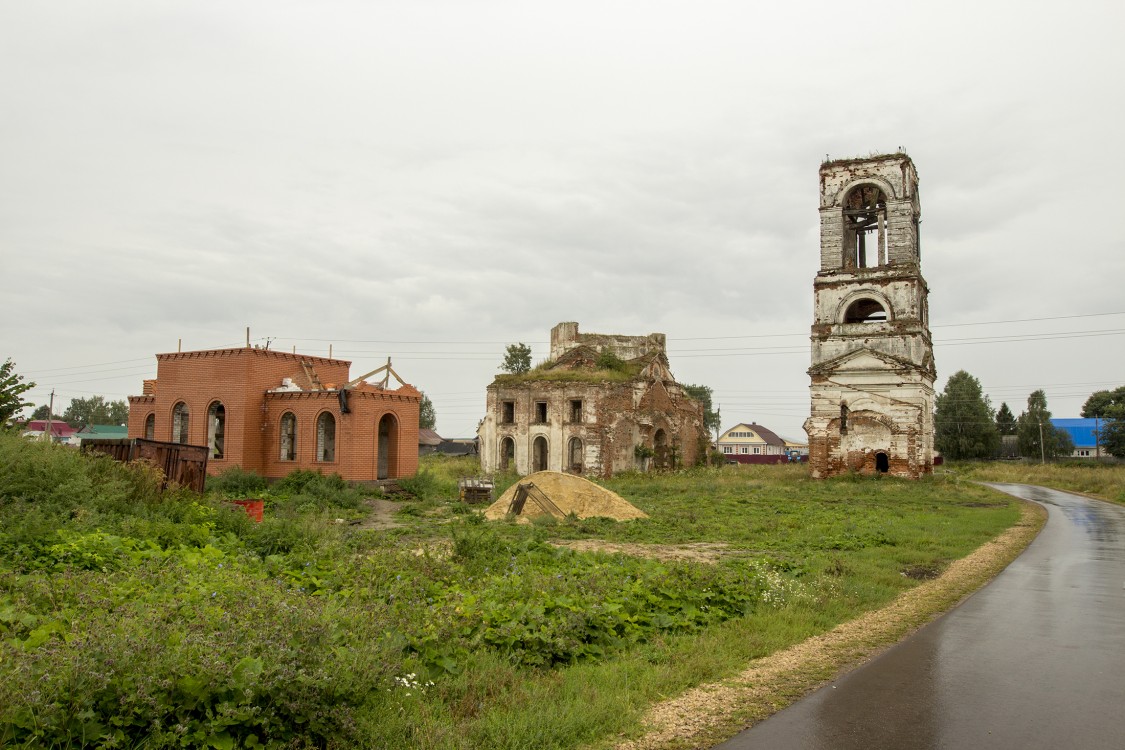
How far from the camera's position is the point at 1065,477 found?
144 ft

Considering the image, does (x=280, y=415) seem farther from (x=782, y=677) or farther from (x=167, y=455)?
(x=782, y=677)

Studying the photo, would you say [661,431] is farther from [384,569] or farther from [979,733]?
[979,733]

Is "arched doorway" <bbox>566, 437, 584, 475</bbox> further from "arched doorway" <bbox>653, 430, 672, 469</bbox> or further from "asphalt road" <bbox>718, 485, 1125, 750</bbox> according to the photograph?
"asphalt road" <bbox>718, 485, 1125, 750</bbox>

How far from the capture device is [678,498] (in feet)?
91.6

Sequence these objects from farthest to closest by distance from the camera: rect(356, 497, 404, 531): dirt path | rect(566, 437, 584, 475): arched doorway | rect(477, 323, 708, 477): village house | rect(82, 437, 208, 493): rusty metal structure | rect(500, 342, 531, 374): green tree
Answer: rect(500, 342, 531, 374): green tree → rect(566, 437, 584, 475): arched doorway → rect(477, 323, 708, 477): village house → rect(356, 497, 404, 531): dirt path → rect(82, 437, 208, 493): rusty metal structure

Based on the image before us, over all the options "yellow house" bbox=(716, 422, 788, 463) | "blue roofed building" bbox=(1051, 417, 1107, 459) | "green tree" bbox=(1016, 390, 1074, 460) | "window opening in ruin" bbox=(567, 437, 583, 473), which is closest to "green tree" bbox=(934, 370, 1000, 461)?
"green tree" bbox=(1016, 390, 1074, 460)

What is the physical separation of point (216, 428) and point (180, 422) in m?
1.58

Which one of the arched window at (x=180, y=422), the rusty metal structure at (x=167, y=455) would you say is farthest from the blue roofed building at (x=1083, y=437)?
the rusty metal structure at (x=167, y=455)

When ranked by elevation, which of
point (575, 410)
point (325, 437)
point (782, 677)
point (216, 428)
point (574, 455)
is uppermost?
point (575, 410)

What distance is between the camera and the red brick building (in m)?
26.5

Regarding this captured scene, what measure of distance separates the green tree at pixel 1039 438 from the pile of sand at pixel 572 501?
209ft

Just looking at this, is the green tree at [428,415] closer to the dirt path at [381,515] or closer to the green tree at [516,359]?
the green tree at [516,359]

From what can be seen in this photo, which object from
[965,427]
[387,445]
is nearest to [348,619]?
[387,445]

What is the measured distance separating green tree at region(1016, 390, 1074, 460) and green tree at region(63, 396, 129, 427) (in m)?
97.7
